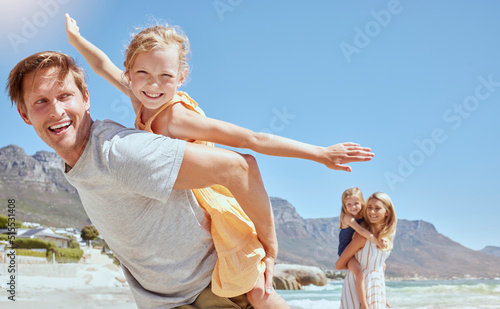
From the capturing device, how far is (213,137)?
68.2 inches

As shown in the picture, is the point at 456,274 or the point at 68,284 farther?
the point at 456,274

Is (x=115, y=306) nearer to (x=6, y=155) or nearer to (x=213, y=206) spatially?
(x=213, y=206)

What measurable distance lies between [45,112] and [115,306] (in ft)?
60.6

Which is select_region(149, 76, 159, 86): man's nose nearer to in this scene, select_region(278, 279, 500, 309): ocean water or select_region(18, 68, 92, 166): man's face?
select_region(18, 68, 92, 166): man's face

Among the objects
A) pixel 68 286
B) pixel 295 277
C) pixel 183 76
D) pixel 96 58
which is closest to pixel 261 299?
pixel 183 76

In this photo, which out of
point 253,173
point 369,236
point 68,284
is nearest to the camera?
point 253,173

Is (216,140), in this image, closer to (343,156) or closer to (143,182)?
(143,182)

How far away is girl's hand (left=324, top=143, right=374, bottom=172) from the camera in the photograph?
1831 millimetres

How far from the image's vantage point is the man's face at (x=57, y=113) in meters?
1.55

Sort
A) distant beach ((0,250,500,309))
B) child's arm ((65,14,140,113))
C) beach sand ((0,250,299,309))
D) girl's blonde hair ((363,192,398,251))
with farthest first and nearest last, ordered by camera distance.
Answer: distant beach ((0,250,500,309))
beach sand ((0,250,299,309))
girl's blonde hair ((363,192,398,251))
child's arm ((65,14,140,113))

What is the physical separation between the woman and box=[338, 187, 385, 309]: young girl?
73 millimetres

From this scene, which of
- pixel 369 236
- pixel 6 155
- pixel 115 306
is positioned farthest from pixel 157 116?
pixel 6 155

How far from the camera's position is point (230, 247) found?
164cm

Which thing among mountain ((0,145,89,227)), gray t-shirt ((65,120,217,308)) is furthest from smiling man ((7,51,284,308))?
mountain ((0,145,89,227))
